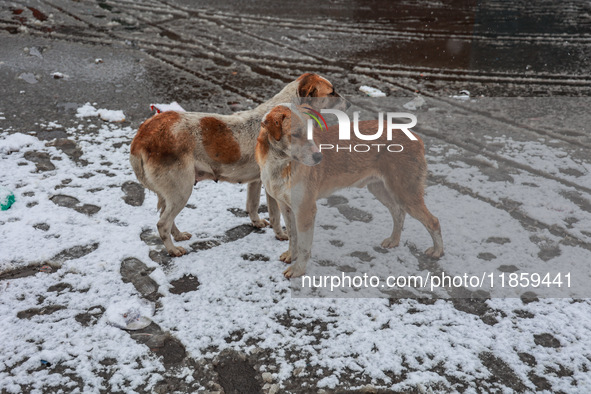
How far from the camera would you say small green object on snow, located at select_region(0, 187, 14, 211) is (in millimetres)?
4137

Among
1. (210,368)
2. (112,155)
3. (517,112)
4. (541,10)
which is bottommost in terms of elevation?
(210,368)

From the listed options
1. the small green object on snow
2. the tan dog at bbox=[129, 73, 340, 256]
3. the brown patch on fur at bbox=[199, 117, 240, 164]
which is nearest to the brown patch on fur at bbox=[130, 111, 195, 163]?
the tan dog at bbox=[129, 73, 340, 256]

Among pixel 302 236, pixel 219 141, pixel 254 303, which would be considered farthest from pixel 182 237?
pixel 302 236

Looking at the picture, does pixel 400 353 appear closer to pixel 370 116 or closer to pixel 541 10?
pixel 370 116

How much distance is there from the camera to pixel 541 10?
1210cm

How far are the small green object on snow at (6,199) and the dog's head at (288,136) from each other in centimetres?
247

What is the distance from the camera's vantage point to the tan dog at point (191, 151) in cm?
352

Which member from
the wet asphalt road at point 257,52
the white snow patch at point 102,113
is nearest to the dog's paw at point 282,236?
the wet asphalt road at point 257,52

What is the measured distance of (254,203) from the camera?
4152 millimetres

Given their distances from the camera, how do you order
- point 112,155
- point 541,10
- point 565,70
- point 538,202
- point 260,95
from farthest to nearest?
point 541,10
point 565,70
point 260,95
point 112,155
point 538,202

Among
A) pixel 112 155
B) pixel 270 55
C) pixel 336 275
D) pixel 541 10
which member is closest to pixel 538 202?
pixel 336 275

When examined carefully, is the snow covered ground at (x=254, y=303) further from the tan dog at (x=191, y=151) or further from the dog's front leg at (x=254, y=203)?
the tan dog at (x=191, y=151)

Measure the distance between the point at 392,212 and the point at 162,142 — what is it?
6.30ft

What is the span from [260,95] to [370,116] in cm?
161
